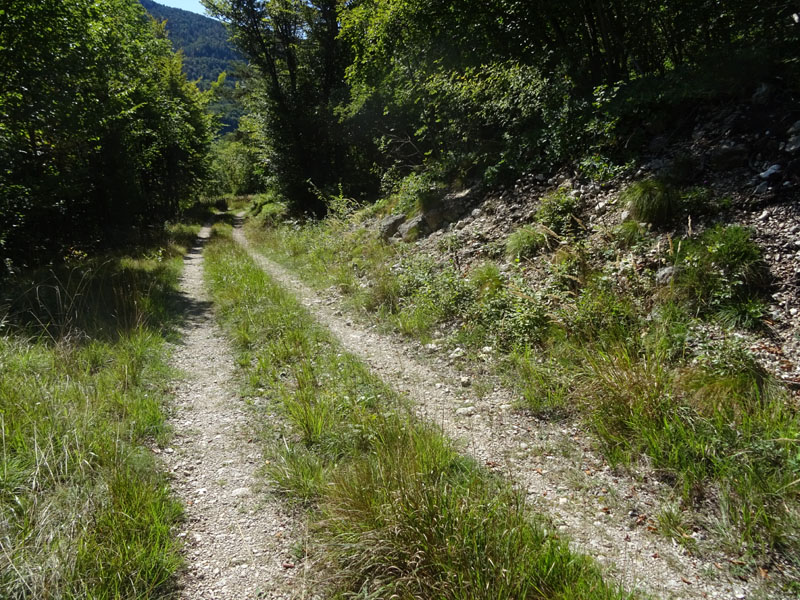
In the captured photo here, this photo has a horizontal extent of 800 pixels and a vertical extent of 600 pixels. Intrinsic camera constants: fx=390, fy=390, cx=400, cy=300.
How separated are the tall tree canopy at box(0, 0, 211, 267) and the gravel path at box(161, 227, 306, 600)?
8225 millimetres

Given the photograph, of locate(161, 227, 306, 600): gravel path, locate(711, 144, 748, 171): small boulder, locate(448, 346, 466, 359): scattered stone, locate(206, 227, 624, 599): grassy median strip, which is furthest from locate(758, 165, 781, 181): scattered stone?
locate(161, 227, 306, 600): gravel path

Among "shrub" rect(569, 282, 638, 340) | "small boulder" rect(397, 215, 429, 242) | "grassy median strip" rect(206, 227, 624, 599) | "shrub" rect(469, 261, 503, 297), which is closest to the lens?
"grassy median strip" rect(206, 227, 624, 599)

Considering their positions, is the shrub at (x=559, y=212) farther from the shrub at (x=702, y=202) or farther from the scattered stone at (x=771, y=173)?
the scattered stone at (x=771, y=173)

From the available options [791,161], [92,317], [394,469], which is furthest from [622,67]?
[92,317]

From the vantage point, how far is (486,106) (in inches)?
383

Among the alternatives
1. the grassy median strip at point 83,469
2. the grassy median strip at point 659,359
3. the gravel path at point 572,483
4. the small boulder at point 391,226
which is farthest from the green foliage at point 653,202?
the grassy median strip at point 83,469

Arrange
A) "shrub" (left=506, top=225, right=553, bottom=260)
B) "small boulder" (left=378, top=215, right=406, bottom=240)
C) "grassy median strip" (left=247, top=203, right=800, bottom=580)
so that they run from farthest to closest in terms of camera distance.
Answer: "small boulder" (left=378, top=215, right=406, bottom=240)
"shrub" (left=506, top=225, right=553, bottom=260)
"grassy median strip" (left=247, top=203, right=800, bottom=580)

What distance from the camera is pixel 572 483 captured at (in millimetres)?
3145

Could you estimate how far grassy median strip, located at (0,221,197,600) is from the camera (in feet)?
7.25

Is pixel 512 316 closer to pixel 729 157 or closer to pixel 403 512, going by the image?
pixel 403 512

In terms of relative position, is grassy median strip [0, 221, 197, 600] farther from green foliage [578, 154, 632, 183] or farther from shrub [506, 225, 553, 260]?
green foliage [578, 154, 632, 183]

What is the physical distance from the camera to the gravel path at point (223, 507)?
2.42 metres

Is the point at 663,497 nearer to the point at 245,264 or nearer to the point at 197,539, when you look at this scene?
the point at 197,539

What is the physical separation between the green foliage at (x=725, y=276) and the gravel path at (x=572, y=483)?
84.7 inches
